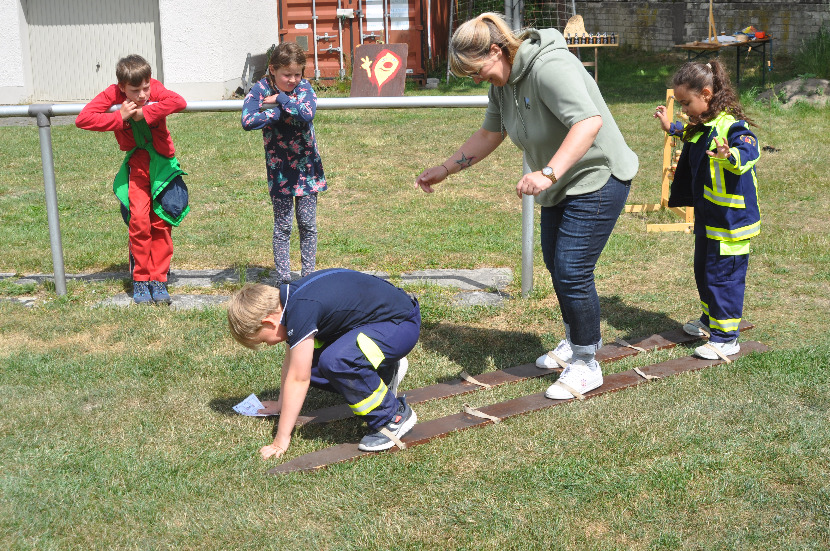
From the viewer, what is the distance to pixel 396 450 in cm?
379

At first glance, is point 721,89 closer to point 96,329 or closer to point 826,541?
point 826,541

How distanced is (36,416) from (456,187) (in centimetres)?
604

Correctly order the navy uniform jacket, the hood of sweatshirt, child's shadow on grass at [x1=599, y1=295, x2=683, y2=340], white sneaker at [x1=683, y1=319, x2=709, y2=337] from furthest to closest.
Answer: child's shadow on grass at [x1=599, y1=295, x2=683, y2=340], white sneaker at [x1=683, y1=319, x2=709, y2=337], the navy uniform jacket, the hood of sweatshirt

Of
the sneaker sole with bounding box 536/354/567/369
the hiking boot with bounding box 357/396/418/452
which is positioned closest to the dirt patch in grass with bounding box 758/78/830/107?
the sneaker sole with bounding box 536/354/567/369

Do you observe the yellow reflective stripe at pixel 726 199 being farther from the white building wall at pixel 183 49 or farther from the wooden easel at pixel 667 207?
the white building wall at pixel 183 49

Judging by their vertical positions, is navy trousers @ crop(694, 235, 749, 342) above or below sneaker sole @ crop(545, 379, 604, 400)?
above

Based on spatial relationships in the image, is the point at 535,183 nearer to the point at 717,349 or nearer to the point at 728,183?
the point at 728,183

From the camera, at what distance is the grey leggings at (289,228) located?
19.2ft

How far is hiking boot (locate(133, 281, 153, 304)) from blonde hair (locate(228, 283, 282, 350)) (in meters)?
2.53

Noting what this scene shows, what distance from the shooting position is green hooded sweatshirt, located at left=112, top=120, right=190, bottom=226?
18.9 ft

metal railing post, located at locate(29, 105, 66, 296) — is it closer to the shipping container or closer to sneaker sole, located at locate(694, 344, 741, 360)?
sneaker sole, located at locate(694, 344, 741, 360)

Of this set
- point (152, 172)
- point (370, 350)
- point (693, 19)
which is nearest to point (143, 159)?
point (152, 172)

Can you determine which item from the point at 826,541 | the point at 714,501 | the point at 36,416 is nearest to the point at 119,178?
the point at 36,416

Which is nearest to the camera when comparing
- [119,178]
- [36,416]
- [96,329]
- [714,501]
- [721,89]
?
[714,501]
